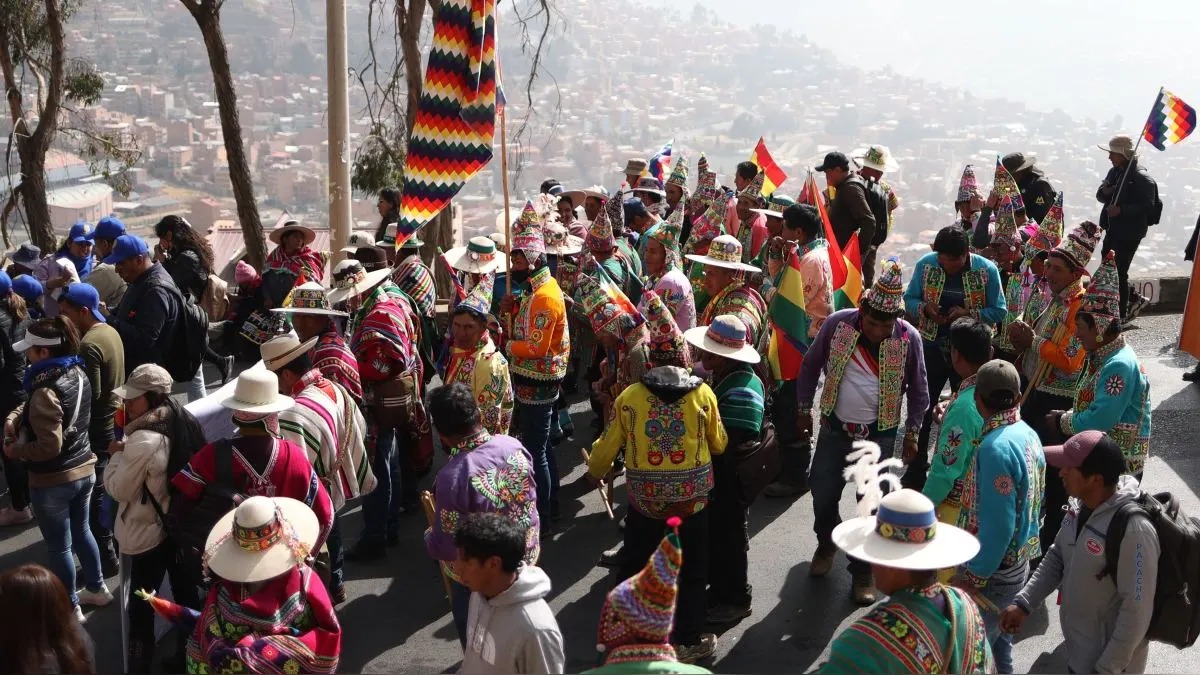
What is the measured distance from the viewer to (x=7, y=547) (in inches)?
289

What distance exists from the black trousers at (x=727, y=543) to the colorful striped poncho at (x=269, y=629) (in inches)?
95.1

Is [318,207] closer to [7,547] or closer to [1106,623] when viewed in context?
[7,547]

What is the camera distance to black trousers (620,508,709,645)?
18.7 ft

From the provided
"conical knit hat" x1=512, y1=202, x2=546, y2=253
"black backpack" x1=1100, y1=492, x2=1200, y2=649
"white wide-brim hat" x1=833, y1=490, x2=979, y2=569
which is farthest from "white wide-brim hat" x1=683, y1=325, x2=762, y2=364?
"white wide-brim hat" x1=833, y1=490, x2=979, y2=569

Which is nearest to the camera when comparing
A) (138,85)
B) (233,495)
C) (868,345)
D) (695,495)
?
(233,495)

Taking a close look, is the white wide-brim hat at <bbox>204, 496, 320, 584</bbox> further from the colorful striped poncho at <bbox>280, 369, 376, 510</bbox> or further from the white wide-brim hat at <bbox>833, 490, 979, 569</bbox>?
the white wide-brim hat at <bbox>833, 490, 979, 569</bbox>

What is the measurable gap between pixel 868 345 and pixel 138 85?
3654 centimetres

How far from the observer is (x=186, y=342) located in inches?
305

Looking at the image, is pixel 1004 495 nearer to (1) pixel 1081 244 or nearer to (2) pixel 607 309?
(2) pixel 607 309

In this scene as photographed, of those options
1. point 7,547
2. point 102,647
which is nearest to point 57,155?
point 7,547

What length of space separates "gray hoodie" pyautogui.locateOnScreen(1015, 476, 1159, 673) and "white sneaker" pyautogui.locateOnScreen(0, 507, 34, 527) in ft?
20.8

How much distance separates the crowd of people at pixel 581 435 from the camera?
3.93m

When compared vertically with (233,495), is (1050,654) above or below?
below

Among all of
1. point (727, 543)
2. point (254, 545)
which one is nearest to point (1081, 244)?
point (727, 543)
